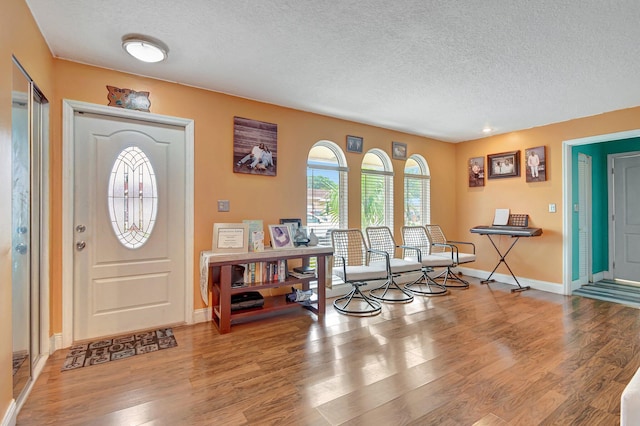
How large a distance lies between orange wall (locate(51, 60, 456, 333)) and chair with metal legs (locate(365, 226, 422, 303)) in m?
0.37

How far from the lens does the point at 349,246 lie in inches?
165

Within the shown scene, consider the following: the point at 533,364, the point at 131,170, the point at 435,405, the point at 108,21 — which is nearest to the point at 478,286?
the point at 533,364

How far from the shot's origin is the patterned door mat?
2.42 m

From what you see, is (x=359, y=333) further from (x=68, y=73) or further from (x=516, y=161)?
(x=516, y=161)

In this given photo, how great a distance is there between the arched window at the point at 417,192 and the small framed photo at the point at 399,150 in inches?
8.1

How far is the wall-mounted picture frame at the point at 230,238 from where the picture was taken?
308 centimetres

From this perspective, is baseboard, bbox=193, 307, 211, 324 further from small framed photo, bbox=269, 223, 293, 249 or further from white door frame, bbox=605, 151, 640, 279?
white door frame, bbox=605, 151, 640, 279

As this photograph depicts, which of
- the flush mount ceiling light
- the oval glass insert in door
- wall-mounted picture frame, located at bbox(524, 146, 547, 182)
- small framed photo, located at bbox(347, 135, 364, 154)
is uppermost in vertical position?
the flush mount ceiling light

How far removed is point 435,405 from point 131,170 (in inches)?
124

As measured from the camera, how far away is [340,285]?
14.0 ft

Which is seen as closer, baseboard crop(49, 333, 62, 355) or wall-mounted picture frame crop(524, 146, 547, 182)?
baseboard crop(49, 333, 62, 355)

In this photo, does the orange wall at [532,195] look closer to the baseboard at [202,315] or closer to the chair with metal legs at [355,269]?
the chair with metal legs at [355,269]

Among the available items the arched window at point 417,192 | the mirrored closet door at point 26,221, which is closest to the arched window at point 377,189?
the arched window at point 417,192

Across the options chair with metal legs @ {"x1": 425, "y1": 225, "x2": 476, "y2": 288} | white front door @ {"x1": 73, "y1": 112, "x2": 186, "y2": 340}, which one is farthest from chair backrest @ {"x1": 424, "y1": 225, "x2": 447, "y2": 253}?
white front door @ {"x1": 73, "y1": 112, "x2": 186, "y2": 340}
